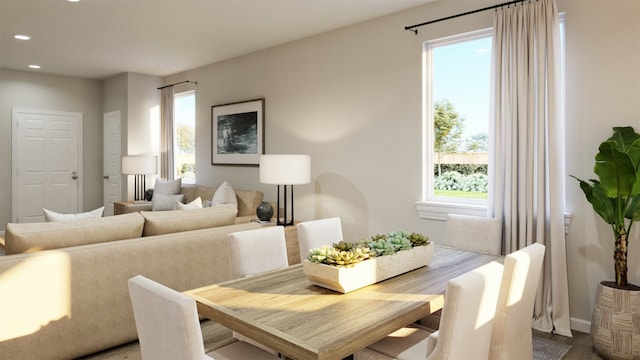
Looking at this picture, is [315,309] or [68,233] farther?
[68,233]

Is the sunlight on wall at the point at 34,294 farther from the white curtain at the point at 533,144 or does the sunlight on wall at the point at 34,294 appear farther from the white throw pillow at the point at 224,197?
the white curtain at the point at 533,144

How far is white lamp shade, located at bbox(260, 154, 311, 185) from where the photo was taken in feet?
13.7

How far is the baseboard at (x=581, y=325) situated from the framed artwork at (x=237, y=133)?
3.86 meters

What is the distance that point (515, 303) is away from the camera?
1.83m

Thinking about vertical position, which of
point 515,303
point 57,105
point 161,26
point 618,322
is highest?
point 161,26

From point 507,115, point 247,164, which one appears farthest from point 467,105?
point 247,164

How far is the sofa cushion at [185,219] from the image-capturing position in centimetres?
305

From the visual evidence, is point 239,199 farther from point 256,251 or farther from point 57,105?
point 57,105

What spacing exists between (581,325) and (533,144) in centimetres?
137

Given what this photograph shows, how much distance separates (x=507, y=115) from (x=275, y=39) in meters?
2.88

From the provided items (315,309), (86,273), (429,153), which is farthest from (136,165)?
(315,309)

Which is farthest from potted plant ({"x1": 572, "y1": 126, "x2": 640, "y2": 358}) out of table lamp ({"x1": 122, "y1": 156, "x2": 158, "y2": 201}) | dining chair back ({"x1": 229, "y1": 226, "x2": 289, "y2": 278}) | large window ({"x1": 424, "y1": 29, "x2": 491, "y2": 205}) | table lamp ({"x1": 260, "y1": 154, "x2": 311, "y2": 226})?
table lamp ({"x1": 122, "y1": 156, "x2": 158, "y2": 201})

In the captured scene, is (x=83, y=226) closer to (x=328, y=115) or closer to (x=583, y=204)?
(x=328, y=115)

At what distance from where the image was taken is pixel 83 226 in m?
2.77
